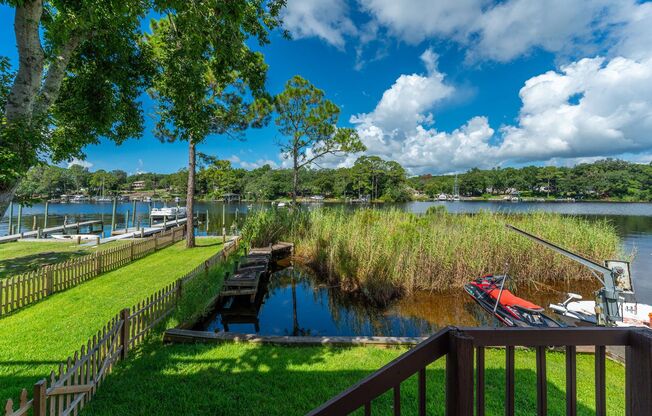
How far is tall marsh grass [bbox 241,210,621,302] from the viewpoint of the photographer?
27.2 ft

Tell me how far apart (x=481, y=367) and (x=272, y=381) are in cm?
317

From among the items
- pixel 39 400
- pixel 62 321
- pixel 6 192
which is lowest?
pixel 62 321

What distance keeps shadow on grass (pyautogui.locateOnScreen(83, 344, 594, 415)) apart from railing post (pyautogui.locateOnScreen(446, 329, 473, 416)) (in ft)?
7.75

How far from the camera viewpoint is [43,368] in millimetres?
3777

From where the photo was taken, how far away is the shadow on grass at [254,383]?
313 centimetres

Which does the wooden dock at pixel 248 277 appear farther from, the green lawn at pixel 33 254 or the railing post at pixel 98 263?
the green lawn at pixel 33 254

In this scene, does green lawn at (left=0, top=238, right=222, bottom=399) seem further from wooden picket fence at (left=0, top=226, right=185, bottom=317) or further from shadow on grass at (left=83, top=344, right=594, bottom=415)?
shadow on grass at (left=83, top=344, right=594, bottom=415)

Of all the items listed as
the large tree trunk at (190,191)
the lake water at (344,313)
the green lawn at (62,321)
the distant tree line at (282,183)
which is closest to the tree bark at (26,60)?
the green lawn at (62,321)

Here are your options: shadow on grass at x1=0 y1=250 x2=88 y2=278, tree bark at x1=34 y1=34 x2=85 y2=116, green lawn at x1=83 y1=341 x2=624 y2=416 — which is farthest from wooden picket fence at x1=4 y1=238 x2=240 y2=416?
shadow on grass at x1=0 y1=250 x2=88 y2=278

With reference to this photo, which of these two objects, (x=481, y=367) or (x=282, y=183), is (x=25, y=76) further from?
(x=282, y=183)

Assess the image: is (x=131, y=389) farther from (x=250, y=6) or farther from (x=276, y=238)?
(x=276, y=238)

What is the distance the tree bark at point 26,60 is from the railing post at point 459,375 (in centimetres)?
422

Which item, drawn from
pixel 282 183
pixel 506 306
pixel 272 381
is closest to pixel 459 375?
pixel 272 381

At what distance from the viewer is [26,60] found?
291 centimetres
